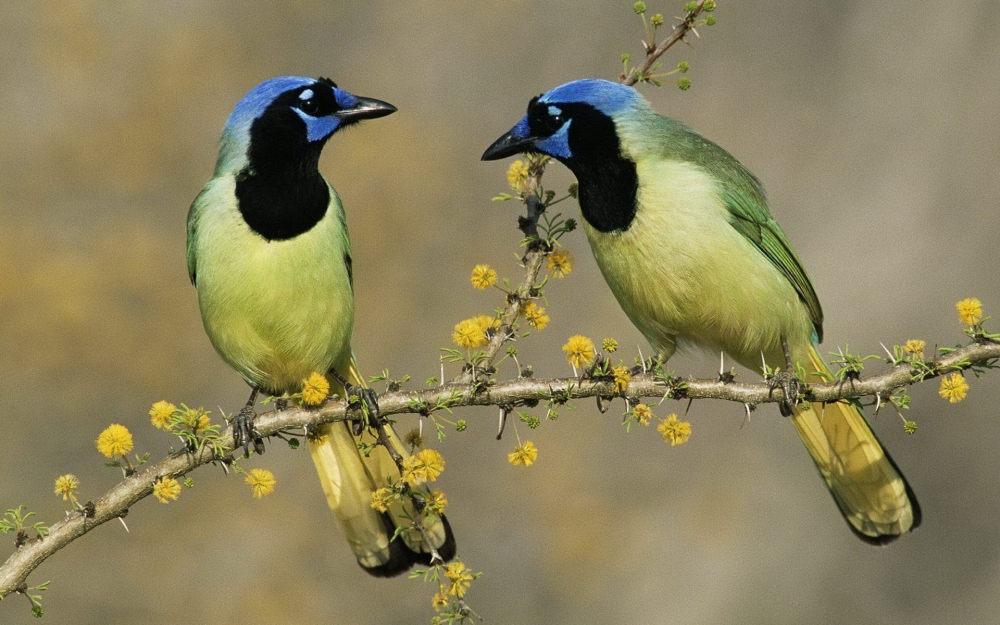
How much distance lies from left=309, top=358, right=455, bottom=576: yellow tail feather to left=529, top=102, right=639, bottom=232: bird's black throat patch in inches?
64.3

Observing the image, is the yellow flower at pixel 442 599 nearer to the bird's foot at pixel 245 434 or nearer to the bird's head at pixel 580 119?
the bird's foot at pixel 245 434

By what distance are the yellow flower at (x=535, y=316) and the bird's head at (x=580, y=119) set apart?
4.33 ft

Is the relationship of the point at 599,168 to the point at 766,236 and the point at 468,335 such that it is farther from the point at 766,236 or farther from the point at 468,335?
the point at 468,335

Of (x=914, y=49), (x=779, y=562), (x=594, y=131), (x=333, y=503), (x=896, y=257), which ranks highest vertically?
(x=594, y=131)

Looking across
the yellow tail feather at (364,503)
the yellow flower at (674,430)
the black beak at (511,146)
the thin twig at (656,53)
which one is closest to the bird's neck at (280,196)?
the black beak at (511,146)

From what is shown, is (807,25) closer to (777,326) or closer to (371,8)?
(371,8)

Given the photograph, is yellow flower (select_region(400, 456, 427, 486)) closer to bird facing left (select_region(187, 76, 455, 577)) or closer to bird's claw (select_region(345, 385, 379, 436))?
bird's claw (select_region(345, 385, 379, 436))

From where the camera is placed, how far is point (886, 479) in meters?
6.12

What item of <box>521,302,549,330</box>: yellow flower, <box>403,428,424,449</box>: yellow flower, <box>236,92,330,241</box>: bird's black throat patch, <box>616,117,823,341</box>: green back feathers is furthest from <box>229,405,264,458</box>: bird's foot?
<box>616,117,823,341</box>: green back feathers

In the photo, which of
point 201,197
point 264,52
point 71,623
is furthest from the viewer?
point 264,52

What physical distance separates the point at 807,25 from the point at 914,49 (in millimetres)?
1163

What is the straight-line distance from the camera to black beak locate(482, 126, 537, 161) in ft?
18.9

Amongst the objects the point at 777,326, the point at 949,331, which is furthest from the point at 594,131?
the point at 949,331

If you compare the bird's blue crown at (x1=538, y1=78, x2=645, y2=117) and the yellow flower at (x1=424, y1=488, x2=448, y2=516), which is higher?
the bird's blue crown at (x1=538, y1=78, x2=645, y2=117)
